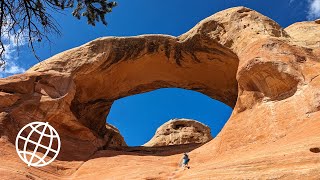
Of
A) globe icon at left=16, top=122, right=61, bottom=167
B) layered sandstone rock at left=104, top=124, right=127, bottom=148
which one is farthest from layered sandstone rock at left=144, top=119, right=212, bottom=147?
globe icon at left=16, top=122, right=61, bottom=167

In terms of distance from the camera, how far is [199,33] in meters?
21.5

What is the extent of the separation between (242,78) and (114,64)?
814 cm

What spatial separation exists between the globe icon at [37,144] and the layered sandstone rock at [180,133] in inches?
548

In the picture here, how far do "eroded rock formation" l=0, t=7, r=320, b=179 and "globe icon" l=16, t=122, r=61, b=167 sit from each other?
1.03ft

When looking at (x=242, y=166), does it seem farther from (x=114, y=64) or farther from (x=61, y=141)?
(x=114, y=64)

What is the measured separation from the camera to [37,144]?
16391 mm

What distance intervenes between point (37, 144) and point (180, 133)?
1697cm

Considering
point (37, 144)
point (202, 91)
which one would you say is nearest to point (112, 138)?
point (202, 91)

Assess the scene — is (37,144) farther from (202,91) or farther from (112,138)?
(202,91)

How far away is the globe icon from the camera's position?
16000 millimetres

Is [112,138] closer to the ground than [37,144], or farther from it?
farther from it

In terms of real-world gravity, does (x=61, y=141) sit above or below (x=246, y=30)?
below

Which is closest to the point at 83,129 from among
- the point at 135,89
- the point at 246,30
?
the point at 135,89

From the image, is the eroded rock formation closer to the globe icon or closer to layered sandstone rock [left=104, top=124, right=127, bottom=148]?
the globe icon
